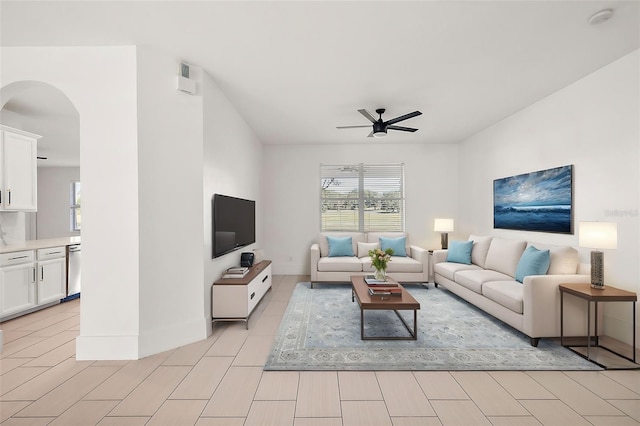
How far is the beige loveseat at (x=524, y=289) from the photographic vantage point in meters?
2.73

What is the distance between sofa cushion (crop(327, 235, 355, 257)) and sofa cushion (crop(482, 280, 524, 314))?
2413 millimetres

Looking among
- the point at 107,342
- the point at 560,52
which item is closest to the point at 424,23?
the point at 560,52

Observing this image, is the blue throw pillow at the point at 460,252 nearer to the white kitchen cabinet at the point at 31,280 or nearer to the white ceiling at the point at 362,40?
the white ceiling at the point at 362,40

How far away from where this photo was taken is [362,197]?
6082 mm

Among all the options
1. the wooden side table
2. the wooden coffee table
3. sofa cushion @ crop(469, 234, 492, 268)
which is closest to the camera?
the wooden side table

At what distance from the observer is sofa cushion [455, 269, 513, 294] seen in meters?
3.57

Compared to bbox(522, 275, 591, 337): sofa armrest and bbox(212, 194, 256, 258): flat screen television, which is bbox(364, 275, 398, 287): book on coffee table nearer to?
bbox(522, 275, 591, 337): sofa armrest

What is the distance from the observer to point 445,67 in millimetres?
2902

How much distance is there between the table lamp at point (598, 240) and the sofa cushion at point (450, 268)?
5.40ft

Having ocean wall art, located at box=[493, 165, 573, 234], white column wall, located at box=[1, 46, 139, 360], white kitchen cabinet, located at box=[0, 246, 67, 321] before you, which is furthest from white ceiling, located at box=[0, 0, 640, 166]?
white kitchen cabinet, located at box=[0, 246, 67, 321]

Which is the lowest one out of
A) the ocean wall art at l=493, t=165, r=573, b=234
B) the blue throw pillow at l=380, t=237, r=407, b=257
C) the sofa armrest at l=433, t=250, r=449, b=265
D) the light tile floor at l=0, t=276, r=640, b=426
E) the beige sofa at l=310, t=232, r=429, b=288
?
the light tile floor at l=0, t=276, r=640, b=426

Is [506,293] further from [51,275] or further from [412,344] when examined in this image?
[51,275]

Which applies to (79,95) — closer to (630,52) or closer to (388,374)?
(388,374)

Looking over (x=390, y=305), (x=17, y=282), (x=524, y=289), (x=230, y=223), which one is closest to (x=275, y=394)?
(x=390, y=305)
